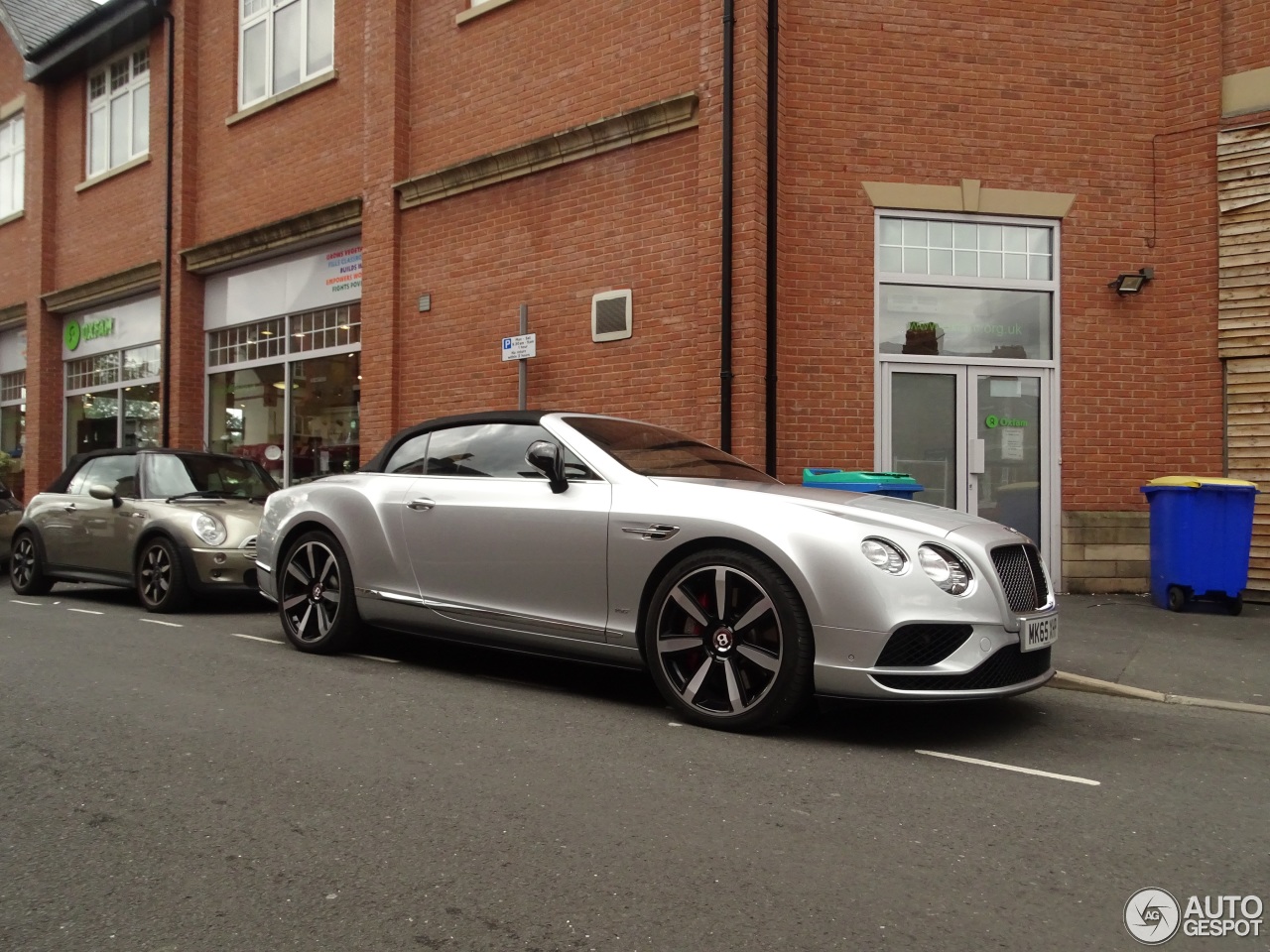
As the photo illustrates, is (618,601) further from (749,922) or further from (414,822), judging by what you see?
(749,922)

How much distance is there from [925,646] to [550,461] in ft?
6.53

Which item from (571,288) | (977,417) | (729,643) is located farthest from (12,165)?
(729,643)

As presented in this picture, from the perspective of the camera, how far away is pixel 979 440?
9.77 m

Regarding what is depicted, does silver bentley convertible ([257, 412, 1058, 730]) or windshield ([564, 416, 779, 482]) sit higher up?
windshield ([564, 416, 779, 482])

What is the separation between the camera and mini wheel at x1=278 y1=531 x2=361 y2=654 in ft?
20.6

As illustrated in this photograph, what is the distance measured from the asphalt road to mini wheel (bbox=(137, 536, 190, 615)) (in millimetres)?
2814

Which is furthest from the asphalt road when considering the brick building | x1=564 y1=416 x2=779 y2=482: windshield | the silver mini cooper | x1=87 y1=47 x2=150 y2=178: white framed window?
x1=87 y1=47 x2=150 y2=178: white framed window

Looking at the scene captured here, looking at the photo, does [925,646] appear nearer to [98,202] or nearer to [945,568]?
[945,568]

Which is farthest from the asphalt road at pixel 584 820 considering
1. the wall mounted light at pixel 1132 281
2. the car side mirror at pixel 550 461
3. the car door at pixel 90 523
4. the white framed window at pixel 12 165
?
the white framed window at pixel 12 165

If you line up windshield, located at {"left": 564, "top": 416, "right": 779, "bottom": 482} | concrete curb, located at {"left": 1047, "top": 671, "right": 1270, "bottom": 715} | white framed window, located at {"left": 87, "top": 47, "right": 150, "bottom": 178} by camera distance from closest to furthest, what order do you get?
windshield, located at {"left": 564, "top": 416, "right": 779, "bottom": 482} → concrete curb, located at {"left": 1047, "top": 671, "right": 1270, "bottom": 715} → white framed window, located at {"left": 87, "top": 47, "right": 150, "bottom": 178}

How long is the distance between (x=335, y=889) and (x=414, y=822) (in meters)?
0.52

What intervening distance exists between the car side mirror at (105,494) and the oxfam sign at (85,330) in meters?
10.0

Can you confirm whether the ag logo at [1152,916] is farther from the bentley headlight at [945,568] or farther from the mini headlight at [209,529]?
the mini headlight at [209,529]

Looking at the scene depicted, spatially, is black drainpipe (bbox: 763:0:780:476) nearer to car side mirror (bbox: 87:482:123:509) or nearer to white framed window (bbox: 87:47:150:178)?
car side mirror (bbox: 87:482:123:509)
